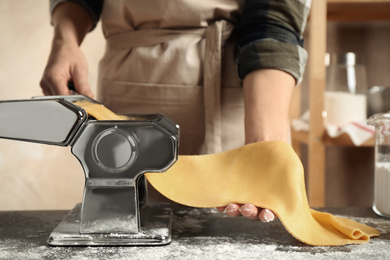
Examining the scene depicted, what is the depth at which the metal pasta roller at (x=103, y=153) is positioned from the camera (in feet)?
1.81

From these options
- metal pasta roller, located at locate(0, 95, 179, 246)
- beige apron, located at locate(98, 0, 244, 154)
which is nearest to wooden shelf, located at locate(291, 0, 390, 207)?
beige apron, located at locate(98, 0, 244, 154)

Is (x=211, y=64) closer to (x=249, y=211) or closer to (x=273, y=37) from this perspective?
(x=273, y=37)

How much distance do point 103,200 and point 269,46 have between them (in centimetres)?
38

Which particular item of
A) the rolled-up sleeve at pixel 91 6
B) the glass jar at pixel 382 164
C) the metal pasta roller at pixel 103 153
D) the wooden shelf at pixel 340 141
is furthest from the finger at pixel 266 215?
the wooden shelf at pixel 340 141

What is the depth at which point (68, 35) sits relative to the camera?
3.08 ft

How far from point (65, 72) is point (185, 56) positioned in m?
0.21

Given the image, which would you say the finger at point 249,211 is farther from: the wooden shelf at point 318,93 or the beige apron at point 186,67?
the wooden shelf at point 318,93

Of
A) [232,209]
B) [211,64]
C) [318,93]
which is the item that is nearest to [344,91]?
[318,93]

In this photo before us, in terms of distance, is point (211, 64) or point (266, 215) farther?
point (211, 64)

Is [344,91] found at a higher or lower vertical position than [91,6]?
lower

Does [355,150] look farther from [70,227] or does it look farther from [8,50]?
[8,50]

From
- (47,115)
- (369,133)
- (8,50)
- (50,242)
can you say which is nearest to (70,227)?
(50,242)

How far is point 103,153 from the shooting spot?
0.57 meters

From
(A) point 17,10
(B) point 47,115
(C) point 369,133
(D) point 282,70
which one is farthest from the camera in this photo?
(A) point 17,10
